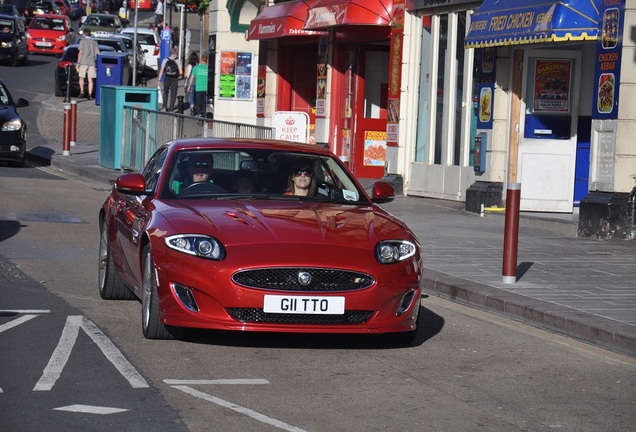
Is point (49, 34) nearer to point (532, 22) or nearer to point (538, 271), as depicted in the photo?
point (532, 22)

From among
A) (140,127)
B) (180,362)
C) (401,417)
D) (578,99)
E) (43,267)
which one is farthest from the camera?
(140,127)

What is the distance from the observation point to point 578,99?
1905 centimetres

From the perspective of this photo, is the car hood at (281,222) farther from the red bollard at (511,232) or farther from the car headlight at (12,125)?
the car headlight at (12,125)

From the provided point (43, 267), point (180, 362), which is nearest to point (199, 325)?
point (180, 362)

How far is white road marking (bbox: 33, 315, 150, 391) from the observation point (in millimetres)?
7391

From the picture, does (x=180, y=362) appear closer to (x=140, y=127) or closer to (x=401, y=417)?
(x=401, y=417)

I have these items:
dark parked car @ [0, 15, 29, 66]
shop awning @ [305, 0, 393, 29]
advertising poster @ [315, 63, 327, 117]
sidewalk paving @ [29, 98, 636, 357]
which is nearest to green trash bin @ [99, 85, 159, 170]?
advertising poster @ [315, 63, 327, 117]

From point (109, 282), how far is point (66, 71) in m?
32.8

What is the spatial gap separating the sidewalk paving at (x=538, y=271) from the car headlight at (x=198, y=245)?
9.78ft

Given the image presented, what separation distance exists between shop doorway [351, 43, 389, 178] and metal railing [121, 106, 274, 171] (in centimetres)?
380

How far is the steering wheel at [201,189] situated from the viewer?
31.5 feet

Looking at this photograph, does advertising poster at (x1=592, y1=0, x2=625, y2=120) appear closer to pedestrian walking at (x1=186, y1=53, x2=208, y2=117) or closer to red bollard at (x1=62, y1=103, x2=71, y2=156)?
red bollard at (x1=62, y1=103, x2=71, y2=156)

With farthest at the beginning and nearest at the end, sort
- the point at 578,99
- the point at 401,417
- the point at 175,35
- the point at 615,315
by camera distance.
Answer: the point at 175,35, the point at 578,99, the point at 615,315, the point at 401,417

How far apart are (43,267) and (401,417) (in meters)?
6.62
